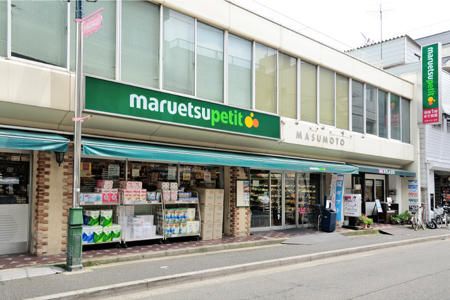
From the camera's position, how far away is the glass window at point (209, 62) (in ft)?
40.2

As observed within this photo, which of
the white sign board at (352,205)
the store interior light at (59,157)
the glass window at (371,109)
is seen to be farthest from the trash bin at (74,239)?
the glass window at (371,109)

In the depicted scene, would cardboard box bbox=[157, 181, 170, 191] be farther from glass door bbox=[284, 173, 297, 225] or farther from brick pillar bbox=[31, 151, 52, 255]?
glass door bbox=[284, 173, 297, 225]

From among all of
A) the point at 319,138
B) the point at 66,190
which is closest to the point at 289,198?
the point at 319,138

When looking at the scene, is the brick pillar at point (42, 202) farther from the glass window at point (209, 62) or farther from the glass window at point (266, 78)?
the glass window at point (266, 78)

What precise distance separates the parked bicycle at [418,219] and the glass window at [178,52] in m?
12.3

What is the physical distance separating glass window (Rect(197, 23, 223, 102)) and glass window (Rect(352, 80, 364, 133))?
7.47m

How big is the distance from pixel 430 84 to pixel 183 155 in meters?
14.8

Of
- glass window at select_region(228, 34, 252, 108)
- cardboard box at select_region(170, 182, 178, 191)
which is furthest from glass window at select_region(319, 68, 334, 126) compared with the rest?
cardboard box at select_region(170, 182, 178, 191)

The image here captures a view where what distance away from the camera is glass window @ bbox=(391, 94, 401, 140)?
67.1ft

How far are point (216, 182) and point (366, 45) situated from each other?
18206 millimetres

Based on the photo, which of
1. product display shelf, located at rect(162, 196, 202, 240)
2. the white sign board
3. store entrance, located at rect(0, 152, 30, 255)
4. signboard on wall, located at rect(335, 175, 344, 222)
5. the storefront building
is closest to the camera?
the storefront building

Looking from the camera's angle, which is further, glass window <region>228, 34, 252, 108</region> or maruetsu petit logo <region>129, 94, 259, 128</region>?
glass window <region>228, 34, 252, 108</region>

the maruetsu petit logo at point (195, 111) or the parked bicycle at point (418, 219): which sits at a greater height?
the maruetsu petit logo at point (195, 111)

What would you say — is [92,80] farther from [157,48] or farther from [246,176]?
[246,176]
